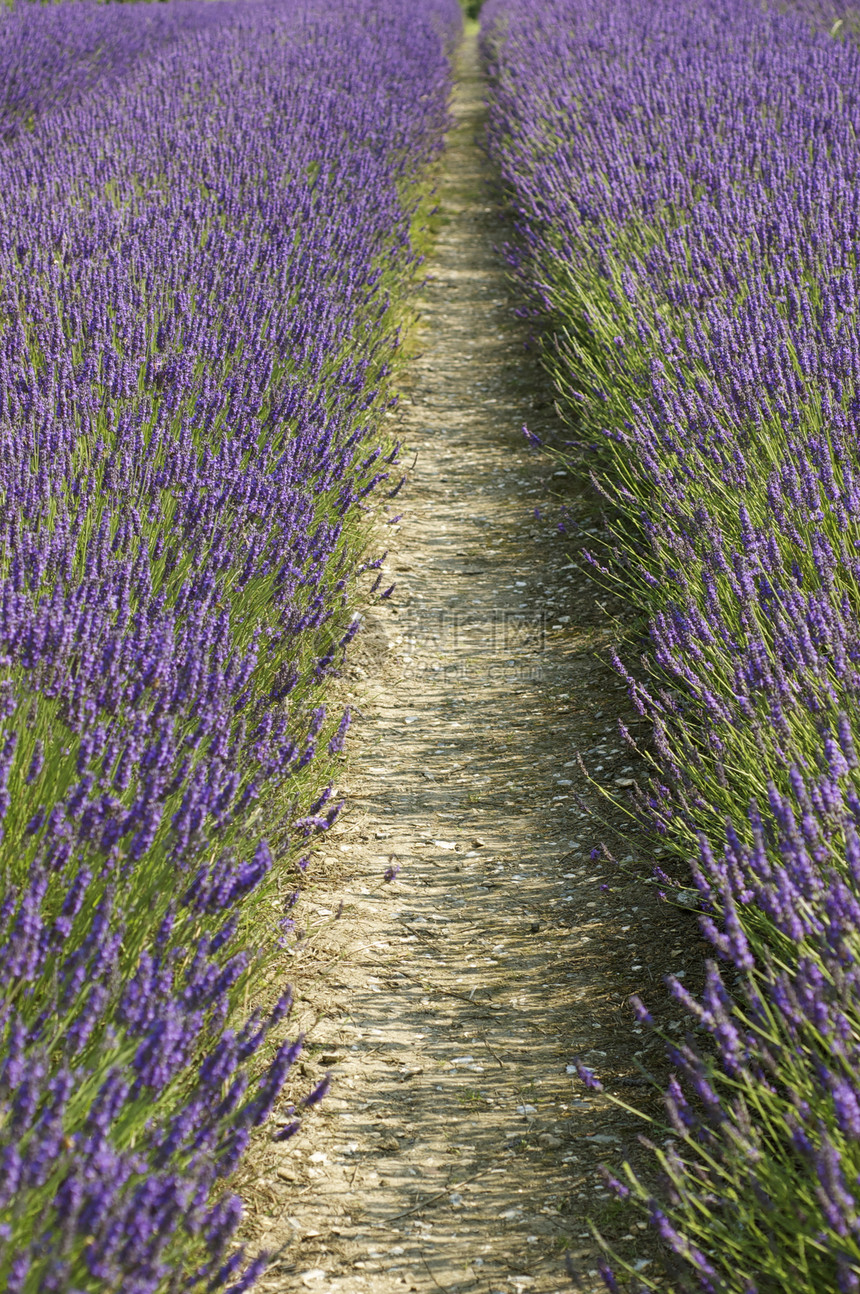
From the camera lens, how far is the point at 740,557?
258 cm

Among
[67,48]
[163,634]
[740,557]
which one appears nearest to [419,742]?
[740,557]

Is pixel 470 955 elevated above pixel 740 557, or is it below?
below

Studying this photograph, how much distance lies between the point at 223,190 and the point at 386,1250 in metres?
4.95

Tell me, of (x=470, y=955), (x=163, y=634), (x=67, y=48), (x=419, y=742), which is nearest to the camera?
(x=163, y=634)

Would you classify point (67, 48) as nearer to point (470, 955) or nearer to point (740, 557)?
point (740, 557)

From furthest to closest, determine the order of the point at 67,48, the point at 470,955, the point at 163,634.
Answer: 1. the point at 67,48
2. the point at 470,955
3. the point at 163,634

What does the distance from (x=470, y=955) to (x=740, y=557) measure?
45.8 inches

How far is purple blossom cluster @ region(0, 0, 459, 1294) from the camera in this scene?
1.35 m

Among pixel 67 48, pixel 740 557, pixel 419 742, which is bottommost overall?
pixel 419 742

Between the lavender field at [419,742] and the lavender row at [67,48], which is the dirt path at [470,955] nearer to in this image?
the lavender field at [419,742]

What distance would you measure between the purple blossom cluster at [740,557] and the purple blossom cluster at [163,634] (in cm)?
67

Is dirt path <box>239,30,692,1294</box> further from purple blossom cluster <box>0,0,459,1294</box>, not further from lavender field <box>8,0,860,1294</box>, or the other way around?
purple blossom cluster <box>0,0,459,1294</box>

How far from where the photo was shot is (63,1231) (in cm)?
113

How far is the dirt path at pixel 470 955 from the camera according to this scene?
1.85 m
